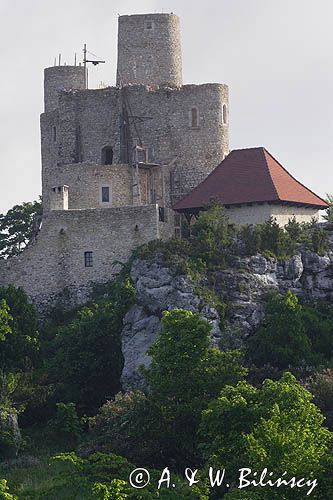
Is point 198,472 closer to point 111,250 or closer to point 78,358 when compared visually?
point 78,358

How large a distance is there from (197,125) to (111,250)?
25.6 ft

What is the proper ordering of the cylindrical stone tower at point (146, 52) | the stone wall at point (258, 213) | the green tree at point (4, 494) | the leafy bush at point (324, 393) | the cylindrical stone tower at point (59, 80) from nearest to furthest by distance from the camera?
1. the green tree at point (4, 494)
2. the leafy bush at point (324, 393)
3. the stone wall at point (258, 213)
4. the cylindrical stone tower at point (146, 52)
5. the cylindrical stone tower at point (59, 80)

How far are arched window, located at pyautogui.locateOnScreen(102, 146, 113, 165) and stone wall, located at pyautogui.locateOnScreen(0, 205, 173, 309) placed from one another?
5.88 metres

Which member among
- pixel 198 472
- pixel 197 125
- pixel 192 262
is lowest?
pixel 198 472

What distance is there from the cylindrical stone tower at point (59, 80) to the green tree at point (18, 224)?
17.7 ft

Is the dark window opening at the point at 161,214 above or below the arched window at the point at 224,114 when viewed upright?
below

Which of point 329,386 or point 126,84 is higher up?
point 126,84

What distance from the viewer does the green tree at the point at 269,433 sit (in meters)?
50.5

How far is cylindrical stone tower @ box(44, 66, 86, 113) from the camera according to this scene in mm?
78500

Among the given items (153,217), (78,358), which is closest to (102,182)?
(153,217)

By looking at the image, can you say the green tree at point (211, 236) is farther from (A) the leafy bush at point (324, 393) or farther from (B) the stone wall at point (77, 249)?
(A) the leafy bush at point (324, 393)

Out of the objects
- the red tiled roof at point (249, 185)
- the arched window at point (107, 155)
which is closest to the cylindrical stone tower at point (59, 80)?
the arched window at point (107, 155)

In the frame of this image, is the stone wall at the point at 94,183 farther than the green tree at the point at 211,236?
Yes

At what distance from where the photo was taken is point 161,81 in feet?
253
